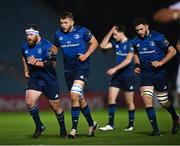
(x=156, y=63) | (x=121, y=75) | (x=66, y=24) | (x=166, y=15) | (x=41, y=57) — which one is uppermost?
(x=166, y=15)

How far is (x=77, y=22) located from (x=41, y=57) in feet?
54.1

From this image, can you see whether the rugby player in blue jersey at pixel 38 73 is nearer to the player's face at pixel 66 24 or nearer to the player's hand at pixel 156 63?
the player's face at pixel 66 24

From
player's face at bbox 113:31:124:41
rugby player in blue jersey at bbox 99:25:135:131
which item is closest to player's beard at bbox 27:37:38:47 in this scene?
rugby player in blue jersey at bbox 99:25:135:131

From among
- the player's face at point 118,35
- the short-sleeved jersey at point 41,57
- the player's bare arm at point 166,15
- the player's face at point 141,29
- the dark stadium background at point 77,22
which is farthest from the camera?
the player's bare arm at point 166,15

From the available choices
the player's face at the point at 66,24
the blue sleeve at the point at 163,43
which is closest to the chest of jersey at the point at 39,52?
the player's face at the point at 66,24

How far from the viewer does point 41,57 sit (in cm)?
996

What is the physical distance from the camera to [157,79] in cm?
1047

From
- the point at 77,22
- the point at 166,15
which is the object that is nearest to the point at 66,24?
the point at 166,15

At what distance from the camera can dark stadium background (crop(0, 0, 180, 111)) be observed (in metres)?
24.0

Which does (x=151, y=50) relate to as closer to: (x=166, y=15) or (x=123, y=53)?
(x=123, y=53)

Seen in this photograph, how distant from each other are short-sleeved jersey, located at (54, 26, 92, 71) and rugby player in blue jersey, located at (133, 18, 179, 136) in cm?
97

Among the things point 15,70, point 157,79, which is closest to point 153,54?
point 157,79

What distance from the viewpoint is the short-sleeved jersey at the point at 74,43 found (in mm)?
9930

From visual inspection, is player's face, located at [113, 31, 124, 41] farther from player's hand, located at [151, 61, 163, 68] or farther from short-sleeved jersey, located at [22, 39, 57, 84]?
Result: short-sleeved jersey, located at [22, 39, 57, 84]
